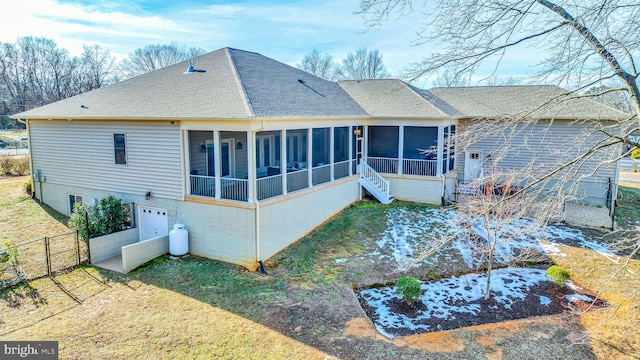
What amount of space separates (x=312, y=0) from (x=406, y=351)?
10.2 m

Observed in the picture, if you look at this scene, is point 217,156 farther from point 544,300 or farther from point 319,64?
point 319,64

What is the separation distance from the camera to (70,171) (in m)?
14.5

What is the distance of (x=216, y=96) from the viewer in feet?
39.8

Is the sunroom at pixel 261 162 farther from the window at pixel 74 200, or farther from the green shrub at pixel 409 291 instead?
the window at pixel 74 200

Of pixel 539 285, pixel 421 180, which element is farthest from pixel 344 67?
pixel 539 285

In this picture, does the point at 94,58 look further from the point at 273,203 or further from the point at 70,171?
the point at 273,203

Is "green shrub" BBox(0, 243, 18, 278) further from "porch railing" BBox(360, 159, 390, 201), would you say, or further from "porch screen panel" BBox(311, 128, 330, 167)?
"porch railing" BBox(360, 159, 390, 201)

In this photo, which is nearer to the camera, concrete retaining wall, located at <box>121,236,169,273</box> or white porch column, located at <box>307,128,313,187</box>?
concrete retaining wall, located at <box>121,236,169,273</box>

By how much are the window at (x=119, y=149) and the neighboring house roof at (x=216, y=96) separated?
798mm

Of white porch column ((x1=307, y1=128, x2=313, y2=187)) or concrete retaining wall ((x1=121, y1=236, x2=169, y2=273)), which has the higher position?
white porch column ((x1=307, y1=128, x2=313, y2=187))

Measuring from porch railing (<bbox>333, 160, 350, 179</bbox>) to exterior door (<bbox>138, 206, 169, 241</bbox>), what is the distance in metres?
6.90

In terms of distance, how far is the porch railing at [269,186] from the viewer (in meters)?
11.8

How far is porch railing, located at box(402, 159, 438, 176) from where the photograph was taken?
694 inches

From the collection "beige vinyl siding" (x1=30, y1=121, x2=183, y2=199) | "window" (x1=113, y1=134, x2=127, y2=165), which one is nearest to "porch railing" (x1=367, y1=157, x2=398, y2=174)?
"beige vinyl siding" (x1=30, y1=121, x2=183, y2=199)
